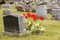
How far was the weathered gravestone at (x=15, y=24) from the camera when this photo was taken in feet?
27.8

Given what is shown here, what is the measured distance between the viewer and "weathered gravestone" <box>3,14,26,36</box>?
334 inches

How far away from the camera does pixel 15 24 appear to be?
8.52 meters

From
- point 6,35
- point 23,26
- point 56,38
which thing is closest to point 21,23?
point 23,26

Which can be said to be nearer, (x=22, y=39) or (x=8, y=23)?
(x=22, y=39)

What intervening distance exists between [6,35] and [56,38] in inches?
76.6

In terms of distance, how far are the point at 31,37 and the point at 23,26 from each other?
0.66 meters

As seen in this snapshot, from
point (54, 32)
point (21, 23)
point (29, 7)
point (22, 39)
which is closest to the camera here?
point (22, 39)

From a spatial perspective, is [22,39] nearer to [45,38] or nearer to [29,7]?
[45,38]

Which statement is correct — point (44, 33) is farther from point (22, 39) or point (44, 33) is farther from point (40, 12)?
point (40, 12)

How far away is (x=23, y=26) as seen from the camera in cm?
875

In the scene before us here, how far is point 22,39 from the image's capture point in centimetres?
804

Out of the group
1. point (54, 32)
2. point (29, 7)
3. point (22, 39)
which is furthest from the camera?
point (29, 7)

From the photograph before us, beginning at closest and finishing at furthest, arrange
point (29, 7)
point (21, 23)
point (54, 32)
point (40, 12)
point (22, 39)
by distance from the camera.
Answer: point (22, 39) < point (21, 23) < point (54, 32) < point (40, 12) < point (29, 7)

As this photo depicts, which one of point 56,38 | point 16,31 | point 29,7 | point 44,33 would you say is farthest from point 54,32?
point 29,7
